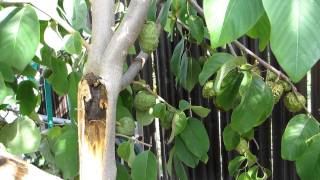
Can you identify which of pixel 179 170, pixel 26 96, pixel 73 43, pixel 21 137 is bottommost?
pixel 179 170

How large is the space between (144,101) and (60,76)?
0.76ft

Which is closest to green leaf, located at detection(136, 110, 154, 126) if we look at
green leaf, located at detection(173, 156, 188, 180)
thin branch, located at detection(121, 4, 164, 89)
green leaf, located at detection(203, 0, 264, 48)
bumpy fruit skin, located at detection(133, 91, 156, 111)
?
bumpy fruit skin, located at detection(133, 91, 156, 111)

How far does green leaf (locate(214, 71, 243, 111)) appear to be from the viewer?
3.74 feet

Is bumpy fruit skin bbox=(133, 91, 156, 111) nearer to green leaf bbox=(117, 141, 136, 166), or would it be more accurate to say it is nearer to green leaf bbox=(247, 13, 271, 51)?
green leaf bbox=(117, 141, 136, 166)

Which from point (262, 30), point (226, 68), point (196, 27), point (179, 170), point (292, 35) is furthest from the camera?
point (179, 170)

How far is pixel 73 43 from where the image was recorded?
0.96 m

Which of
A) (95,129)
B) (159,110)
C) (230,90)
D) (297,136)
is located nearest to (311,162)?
(297,136)

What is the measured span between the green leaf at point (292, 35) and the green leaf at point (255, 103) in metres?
0.48

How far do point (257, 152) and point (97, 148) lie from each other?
4.78 feet

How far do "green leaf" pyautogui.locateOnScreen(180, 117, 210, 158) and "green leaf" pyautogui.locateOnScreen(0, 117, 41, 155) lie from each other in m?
0.39

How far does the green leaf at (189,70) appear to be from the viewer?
135 centimetres

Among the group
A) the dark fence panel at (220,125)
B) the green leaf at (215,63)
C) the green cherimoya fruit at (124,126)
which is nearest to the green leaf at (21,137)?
the green cherimoya fruit at (124,126)

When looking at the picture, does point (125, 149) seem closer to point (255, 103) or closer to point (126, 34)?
point (255, 103)

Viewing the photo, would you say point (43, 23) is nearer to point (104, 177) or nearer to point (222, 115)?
point (104, 177)
